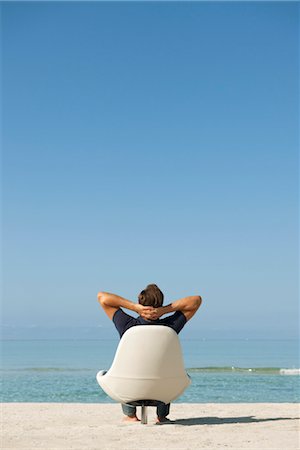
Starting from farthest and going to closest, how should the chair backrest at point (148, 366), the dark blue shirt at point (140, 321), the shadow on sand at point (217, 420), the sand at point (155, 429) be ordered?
the shadow on sand at point (217, 420)
the dark blue shirt at point (140, 321)
the chair backrest at point (148, 366)
the sand at point (155, 429)

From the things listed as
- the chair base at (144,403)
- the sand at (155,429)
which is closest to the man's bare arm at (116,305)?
the chair base at (144,403)

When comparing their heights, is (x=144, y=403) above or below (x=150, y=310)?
below

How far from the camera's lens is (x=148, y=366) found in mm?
6215

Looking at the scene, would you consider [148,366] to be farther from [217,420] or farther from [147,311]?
[217,420]

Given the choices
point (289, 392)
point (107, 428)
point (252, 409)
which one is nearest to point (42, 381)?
point (289, 392)

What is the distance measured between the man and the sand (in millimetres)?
512

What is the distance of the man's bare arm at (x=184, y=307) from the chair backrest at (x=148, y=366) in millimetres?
282

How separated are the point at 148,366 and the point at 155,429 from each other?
22.2 inches

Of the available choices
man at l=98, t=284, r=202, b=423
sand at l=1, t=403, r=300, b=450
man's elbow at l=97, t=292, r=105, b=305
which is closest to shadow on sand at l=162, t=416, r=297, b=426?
sand at l=1, t=403, r=300, b=450

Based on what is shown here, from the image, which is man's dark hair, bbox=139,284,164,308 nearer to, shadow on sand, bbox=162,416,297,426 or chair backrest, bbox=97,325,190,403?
chair backrest, bbox=97,325,190,403

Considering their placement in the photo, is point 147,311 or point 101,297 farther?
point 101,297

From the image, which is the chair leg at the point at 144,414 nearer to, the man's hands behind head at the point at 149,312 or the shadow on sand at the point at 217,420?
the shadow on sand at the point at 217,420

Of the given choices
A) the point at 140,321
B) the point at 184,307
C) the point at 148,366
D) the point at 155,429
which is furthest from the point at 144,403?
the point at 184,307

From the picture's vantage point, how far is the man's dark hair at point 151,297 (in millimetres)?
6438
